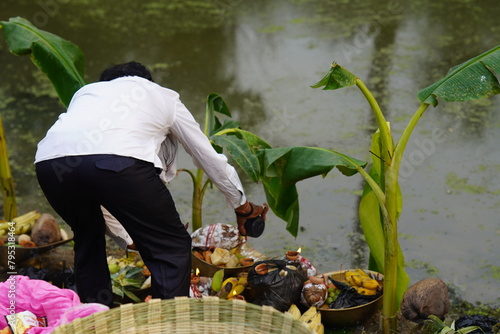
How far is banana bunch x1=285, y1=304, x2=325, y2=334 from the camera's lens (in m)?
3.32

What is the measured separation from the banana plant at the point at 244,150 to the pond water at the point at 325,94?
71 cm

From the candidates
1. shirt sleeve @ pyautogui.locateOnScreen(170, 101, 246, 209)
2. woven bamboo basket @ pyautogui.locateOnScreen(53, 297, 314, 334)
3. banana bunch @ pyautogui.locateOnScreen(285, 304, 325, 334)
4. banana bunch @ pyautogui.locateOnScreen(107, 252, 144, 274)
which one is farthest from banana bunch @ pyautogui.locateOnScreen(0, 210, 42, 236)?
woven bamboo basket @ pyautogui.locateOnScreen(53, 297, 314, 334)

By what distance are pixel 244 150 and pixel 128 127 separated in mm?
838

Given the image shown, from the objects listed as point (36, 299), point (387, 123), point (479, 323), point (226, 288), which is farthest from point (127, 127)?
point (479, 323)

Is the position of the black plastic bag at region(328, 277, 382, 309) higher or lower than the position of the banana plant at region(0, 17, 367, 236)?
lower

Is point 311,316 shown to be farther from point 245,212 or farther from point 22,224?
point 22,224

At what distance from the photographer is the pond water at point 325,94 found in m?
4.47

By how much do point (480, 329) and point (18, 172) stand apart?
11.7 feet

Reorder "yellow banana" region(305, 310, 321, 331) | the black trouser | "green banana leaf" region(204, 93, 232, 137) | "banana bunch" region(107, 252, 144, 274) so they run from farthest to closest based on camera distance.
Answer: "green banana leaf" region(204, 93, 232, 137) < "banana bunch" region(107, 252, 144, 274) < "yellow banana" region(305, 310, 321, 331) < the black trouser

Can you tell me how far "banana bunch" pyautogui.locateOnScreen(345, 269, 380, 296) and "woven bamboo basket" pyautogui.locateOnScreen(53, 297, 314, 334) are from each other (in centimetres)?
152

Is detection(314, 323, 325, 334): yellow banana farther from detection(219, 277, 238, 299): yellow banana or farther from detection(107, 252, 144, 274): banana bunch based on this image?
detection(107, 252, 144, 274): banana bunch

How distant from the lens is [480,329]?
3.17 meters

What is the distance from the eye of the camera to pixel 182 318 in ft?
7.18

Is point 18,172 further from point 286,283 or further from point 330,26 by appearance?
point 330,26
